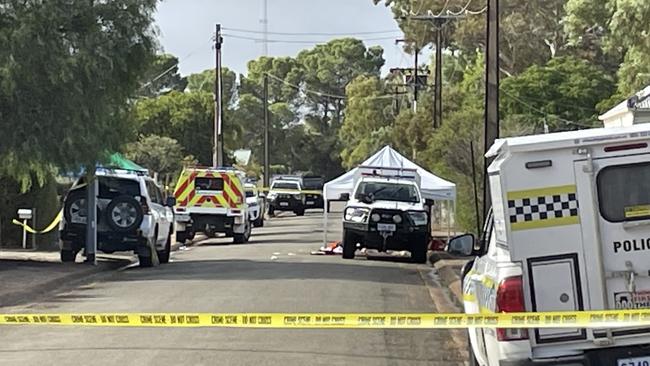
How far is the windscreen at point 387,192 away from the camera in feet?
85.0

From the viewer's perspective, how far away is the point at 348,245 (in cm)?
2564

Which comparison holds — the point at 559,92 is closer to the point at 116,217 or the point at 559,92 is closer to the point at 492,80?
the point at 492,80

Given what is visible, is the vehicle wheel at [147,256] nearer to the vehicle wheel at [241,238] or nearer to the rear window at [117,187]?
the rear window at [117,187]

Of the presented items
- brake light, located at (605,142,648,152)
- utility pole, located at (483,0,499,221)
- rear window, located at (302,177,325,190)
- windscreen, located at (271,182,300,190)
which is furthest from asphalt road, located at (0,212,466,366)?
rear window, located at (302,177,325,190)

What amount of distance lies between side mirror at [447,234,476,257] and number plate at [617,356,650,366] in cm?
256

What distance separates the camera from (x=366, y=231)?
24672 mm

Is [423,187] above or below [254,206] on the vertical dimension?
above

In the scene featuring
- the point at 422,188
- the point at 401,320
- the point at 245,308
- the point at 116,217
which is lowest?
the point at 245,308

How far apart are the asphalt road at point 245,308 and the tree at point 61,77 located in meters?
2.66

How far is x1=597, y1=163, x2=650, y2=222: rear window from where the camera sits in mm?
7395

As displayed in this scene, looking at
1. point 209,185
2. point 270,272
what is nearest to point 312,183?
point 209,185

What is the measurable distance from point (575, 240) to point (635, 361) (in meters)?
0.87

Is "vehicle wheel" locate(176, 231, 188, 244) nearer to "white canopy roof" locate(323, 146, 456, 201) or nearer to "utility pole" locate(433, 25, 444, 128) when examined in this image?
"white canopy roof" locate(323, 146, 456, 201)

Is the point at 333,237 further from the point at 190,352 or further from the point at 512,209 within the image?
the point at 512,209
